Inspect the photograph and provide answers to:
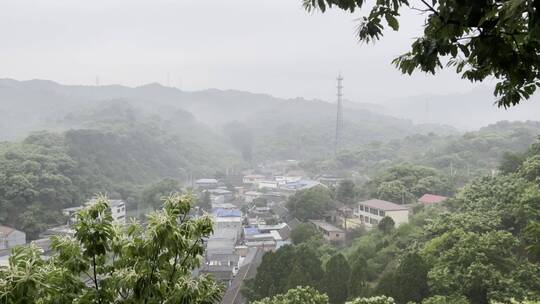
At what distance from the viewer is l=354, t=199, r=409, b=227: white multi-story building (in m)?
23.5

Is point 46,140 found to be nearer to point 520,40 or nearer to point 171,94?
point 520,40

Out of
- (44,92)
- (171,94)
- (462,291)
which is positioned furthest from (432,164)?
(171,94)

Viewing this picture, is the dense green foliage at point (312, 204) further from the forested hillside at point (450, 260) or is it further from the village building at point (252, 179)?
the village building at point (252, 179)

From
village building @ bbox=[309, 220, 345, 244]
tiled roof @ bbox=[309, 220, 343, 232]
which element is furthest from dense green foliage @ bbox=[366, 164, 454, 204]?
village building @ bbox=[309, 220, 345, 244]

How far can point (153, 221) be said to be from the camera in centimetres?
292

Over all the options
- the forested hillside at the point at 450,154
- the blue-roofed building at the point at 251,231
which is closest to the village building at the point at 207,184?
the forested hillside at the point at 450,154

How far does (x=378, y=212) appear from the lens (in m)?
24.6

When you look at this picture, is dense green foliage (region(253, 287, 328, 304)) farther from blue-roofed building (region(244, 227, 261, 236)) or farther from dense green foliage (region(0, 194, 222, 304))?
blue-roofed building (region(244, 227, 261, 236))

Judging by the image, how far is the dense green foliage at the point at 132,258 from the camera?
289cm

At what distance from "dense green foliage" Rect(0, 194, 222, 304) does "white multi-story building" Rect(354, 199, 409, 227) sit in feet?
67.4

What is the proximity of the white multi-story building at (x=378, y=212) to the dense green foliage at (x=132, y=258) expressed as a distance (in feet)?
67.4

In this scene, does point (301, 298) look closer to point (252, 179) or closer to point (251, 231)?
point (251, 231)

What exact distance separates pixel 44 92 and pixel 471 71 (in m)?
120

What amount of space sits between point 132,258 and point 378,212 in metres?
22.8
